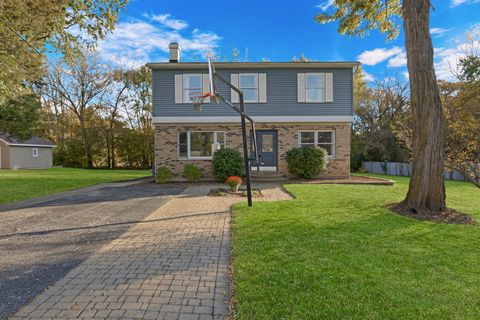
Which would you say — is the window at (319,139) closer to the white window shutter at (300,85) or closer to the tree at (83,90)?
the white window shutter at (300,85)

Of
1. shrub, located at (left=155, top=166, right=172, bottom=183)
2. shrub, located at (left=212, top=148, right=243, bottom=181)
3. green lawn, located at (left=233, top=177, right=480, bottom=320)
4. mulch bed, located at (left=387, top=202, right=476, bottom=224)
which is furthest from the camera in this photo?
shrub, located at (left=155, top=166, right=172, bottom=183)

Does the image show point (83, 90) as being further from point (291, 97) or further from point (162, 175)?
point (291, 97)

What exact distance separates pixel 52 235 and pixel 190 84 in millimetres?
10741

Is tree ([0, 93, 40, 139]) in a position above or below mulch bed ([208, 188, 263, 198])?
above

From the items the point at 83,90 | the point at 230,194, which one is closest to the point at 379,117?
the point at 230,194

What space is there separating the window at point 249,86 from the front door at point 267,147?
188 cm

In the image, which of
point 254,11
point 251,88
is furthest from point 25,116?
point 254,11

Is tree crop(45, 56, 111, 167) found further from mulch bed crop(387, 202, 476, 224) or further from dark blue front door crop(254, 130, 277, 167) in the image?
mulch bed crop(387, 202, 476, 224)

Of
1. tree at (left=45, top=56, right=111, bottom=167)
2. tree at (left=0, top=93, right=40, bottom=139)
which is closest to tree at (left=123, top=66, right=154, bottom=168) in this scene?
tree at (left=45, top=56, right=111, bottom=167)

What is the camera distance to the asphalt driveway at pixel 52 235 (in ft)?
10.6

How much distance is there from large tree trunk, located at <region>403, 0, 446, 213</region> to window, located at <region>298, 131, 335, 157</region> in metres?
7.78

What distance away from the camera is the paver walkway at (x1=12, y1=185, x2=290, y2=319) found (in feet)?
8.59

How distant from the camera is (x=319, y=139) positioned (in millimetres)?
14789

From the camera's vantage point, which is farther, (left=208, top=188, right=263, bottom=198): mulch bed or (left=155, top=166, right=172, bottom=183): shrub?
(left=155, top=166, right=172, bottom=183): shrub
